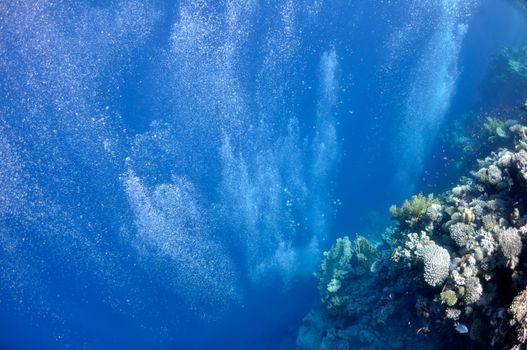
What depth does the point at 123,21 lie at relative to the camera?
2184 cm

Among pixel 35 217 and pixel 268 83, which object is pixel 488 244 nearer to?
pixel 268 83

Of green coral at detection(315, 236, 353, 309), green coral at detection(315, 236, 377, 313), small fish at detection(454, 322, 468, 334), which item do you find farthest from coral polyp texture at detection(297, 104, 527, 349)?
green coral at detection(315, 236, 353, 309)

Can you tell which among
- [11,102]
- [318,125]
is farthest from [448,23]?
[11,102]

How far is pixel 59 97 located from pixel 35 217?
13820mm

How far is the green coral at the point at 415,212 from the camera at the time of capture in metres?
6.88

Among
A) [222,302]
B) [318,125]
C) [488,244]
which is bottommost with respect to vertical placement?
[488,244]

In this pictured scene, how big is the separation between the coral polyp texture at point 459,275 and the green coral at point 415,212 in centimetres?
2

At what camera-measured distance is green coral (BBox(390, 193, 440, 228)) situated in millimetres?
6883

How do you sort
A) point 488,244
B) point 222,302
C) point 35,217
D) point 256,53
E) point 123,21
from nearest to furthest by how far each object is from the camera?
point 488,244 → point 123,21 → point 222,302 → point 256,53 → point 35,217

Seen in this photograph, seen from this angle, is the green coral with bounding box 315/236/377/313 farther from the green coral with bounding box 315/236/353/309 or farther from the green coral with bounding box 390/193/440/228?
the green coral with bounding box 390/193/440/228

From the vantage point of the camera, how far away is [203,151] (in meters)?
30.5

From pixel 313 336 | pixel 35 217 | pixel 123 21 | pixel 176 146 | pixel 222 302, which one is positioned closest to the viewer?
pixel 313 336

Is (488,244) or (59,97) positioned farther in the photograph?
(59,97)

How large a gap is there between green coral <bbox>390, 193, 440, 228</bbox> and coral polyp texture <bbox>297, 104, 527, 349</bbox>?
19 mm
